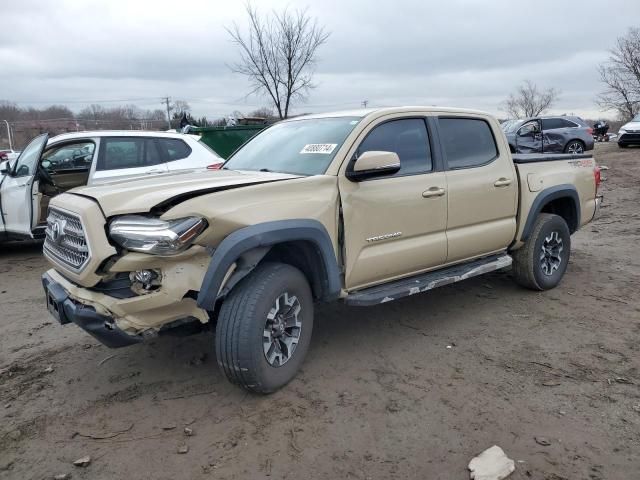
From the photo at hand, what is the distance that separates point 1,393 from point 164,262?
166 cm

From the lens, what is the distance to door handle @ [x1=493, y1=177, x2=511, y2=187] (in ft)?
15.3

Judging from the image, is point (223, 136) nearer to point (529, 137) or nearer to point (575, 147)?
point (529, 137)

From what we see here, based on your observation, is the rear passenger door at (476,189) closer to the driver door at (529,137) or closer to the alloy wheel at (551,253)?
the alloy wheel at (551,253)

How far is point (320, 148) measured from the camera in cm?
380

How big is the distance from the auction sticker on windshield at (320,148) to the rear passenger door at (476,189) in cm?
112

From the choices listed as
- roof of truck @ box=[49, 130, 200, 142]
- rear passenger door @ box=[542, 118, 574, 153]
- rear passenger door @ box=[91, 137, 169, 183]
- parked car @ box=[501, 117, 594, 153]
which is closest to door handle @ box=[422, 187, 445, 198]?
rear passenger door @ box=[91, 137, 169, 183]

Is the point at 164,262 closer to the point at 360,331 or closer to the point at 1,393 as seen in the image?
the point at 1,393

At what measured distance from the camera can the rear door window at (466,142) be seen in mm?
4418

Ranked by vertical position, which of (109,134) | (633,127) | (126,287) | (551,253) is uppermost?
(109,134)

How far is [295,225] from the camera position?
10.5 ft

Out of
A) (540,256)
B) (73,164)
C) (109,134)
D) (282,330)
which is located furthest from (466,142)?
(73,164)

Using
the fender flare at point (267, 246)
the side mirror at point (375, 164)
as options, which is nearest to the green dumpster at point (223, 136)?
the side mirror at point (375, 164)

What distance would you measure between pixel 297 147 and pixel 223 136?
8.94m

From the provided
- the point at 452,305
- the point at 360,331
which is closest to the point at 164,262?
the point at 360,331
